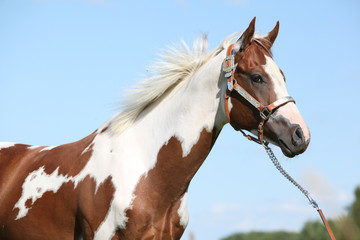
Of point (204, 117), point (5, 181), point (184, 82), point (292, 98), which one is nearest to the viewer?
point (292, 98)

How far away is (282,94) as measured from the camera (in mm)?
4938

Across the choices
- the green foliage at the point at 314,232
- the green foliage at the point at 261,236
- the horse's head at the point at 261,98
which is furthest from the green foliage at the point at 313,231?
the horse's head at the point at 261,98

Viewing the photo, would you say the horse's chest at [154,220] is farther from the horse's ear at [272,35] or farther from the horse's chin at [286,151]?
the horse's ear at [272,35]

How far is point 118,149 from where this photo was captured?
17.7ft

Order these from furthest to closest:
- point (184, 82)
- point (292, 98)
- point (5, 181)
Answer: point (5, 181) → point (184, 82) → point (292, 98)

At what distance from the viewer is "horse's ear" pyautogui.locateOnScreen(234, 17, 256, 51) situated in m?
5.12

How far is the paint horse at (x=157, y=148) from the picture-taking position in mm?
5008

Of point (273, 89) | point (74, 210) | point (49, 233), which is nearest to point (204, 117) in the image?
point (273, 89)

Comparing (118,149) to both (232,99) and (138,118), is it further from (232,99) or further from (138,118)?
(232,99)

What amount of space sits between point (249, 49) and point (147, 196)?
1.85m

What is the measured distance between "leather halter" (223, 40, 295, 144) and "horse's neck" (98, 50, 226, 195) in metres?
0.14

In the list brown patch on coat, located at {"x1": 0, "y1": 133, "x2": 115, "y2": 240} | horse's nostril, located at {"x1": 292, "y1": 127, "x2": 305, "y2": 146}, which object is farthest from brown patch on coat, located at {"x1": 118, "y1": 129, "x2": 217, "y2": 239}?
horse's nostril, located at {"x1": 292, "y1": 127, "x2": 305, "y2": 146}

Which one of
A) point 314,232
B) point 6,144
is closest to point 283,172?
point 6,144

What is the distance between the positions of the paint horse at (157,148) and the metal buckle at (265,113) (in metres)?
0.04
